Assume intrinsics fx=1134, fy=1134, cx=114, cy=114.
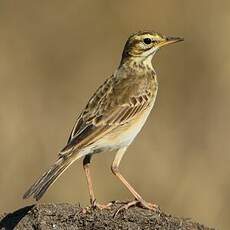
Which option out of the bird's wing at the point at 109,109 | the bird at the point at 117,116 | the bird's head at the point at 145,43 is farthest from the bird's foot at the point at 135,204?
the bird's head at the point at 145,43

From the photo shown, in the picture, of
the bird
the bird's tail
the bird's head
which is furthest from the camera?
Result: the bird's head

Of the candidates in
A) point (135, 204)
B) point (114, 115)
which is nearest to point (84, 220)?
point (135, 204)

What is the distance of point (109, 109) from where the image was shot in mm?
12727

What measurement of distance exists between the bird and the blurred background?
3.01m

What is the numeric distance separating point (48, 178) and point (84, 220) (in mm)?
1181

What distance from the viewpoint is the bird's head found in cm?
1361

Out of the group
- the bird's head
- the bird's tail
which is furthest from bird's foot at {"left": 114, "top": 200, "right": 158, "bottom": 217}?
the bird's head

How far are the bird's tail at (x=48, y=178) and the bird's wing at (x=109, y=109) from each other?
0.10 meters

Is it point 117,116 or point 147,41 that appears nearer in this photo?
point 117,116

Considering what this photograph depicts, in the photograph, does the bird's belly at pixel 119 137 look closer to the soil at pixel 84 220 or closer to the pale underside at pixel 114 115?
the pale underside at pixel 114 115

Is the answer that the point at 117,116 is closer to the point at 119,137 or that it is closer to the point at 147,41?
the point at 119,137

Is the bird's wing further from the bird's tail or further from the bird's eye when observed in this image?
the bird's eye

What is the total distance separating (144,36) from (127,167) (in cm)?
407

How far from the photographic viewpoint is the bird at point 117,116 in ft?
38.9
